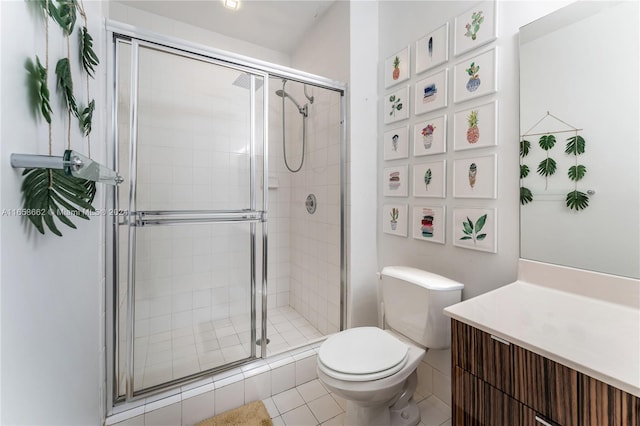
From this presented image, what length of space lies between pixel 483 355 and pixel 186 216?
1508 millimetres

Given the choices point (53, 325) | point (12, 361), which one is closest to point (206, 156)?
point (53, 325)

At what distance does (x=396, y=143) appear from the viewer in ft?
6.01

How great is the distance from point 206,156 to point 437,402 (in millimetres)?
1928

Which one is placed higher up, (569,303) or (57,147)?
(57,147)

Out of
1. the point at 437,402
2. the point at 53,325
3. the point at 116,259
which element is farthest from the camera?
the point at 437,402

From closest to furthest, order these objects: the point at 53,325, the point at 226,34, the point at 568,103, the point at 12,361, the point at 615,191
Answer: the point at 12,361 → the point at 53,325 → the point at 615,191 → the point at 568,103 → the point at 226,34

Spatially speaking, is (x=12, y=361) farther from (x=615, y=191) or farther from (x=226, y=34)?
(x=226, y=34)

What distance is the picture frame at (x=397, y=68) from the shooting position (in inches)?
68.9

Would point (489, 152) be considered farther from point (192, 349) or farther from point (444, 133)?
point (192, 349)

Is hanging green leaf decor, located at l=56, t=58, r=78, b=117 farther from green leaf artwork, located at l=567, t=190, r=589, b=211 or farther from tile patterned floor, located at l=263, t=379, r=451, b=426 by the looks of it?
green leaf artwork, located at l=567, t=190, r=589, b=211

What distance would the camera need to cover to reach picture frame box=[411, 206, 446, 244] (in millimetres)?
1568

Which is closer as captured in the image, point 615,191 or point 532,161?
point 615,191

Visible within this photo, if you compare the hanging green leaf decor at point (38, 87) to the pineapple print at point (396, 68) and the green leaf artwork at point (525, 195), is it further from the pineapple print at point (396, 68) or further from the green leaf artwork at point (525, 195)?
the pineapple print at point (396, 68)

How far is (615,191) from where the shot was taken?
3.33ft
